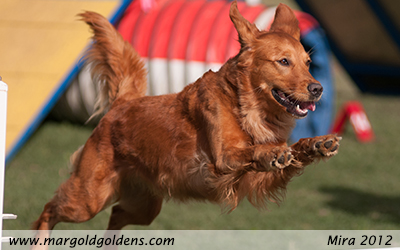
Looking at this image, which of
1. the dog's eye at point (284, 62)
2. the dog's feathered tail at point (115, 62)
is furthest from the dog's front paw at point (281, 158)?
the dog's feathered tail at point (115, 62)

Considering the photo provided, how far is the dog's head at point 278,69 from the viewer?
3.00m

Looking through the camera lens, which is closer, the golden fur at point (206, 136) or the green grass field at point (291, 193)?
the golden fur at point (206, 136)

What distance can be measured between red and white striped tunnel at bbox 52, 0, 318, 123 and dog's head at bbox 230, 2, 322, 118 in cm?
436

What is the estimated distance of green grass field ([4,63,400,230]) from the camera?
537 cm

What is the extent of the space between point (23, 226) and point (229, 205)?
2.47 meters

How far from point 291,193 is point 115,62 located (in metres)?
3.46

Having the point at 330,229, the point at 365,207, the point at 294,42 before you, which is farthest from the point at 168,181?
the point at 365,207

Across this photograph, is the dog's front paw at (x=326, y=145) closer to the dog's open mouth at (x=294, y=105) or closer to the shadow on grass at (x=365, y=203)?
the dog's open mouth at (x=294, y=105)

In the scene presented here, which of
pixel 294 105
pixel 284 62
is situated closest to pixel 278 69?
pixel 284 62

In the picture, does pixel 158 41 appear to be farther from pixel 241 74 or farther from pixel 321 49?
pixel 241 74

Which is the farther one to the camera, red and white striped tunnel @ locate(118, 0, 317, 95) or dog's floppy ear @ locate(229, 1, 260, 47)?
red and white striped tunnel @ locate(118, 0, 317, 95)

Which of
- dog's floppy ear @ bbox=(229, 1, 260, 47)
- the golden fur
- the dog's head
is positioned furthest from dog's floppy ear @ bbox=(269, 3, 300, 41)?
dog's floppy ear @ bbox=(229, 1, 260, 47)

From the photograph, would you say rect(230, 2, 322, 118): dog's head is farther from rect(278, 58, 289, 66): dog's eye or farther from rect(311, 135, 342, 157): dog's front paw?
rect(311, 135, 342, 157): dog's front paw

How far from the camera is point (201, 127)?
3285 millimetres
